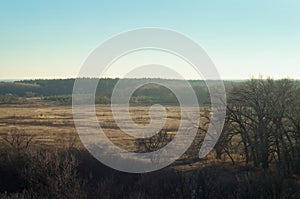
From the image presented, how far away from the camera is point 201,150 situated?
149 feet

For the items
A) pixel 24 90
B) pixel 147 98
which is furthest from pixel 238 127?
pixel 24 90

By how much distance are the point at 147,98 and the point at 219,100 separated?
10612 cm

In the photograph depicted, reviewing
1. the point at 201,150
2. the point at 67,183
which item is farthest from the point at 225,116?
the point at 67,183

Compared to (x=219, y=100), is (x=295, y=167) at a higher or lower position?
lower

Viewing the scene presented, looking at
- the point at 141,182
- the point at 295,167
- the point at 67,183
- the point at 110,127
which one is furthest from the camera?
the point at 110,127

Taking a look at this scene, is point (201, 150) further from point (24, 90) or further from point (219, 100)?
point (24, 90)

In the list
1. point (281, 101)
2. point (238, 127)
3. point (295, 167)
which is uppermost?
point (281, 101)

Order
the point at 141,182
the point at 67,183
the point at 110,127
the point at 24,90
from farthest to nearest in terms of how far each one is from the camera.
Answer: the point at 24,90
the point at 110,127
the point at 141,182
the point at 67,183

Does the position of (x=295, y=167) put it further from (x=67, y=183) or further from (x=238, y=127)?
(x=67, y=183)

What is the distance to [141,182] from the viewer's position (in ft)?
93.6

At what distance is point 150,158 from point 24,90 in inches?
5751

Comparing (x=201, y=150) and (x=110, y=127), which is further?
(x=110, y=127)

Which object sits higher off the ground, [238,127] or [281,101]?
[281,101]

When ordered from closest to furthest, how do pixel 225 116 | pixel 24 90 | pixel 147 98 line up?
pixel 225 116 < pixel 147 98 < pixel 24 90
